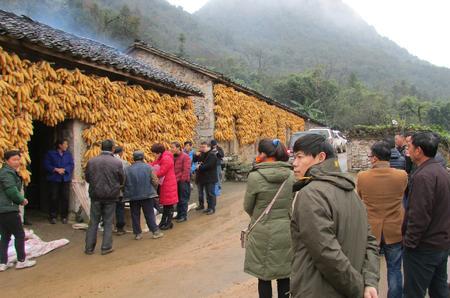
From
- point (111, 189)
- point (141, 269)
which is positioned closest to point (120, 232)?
point (111, 189)

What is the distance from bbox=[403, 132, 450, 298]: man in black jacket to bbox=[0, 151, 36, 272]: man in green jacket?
4895 mm

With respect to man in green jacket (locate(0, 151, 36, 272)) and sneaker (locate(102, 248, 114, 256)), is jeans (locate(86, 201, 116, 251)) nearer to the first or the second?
Answer: sneaker (locate(102, 248, 114, 256))

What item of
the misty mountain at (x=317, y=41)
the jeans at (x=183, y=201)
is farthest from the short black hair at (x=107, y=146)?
the misty mountain at (x=317, y=41)

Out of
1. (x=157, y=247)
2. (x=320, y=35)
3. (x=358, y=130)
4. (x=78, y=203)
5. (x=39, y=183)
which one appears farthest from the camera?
(x=320, y=35)

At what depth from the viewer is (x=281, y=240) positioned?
335cm

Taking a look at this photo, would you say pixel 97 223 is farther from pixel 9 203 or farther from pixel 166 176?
pixel 166 176

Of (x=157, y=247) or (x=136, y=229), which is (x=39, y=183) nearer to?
(x=136, y=229)

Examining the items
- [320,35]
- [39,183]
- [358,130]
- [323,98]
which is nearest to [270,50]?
[320,35]

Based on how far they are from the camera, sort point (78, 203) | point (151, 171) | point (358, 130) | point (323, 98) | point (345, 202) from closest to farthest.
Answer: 1. point (345, 202)
2. point (151, 171)
3. point (78, 203)
4. point (358, 130)
5. point (323, 98)

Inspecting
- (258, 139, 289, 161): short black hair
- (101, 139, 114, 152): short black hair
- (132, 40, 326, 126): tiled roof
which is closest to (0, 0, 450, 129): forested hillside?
(132, 40, 326, 126): tiled roof

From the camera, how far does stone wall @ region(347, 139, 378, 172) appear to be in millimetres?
16172

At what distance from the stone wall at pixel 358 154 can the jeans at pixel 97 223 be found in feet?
42.0

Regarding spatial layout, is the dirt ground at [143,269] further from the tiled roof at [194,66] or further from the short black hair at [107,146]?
the tiled roof at [194,66]

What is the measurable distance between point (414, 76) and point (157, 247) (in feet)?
385
